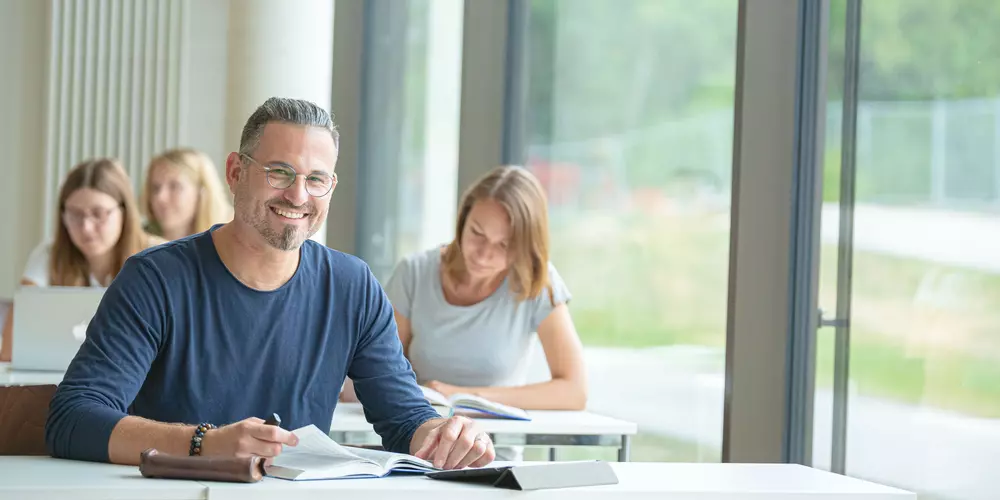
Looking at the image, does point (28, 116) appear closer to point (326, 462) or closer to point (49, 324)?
point (49, 324)

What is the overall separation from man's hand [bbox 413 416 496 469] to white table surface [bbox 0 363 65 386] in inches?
63.8

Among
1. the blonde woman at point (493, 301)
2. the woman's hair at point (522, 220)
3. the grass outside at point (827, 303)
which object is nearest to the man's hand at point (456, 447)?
the grass outside at point (827, 303)

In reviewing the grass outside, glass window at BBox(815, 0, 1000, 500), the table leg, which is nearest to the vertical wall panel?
the grass outside

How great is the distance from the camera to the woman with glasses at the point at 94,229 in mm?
4660

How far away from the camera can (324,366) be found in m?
2.52

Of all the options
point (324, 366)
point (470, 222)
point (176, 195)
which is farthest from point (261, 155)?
point (176, 195)

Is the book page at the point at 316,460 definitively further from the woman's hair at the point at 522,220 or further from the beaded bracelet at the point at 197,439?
the woman's hair at the point at 522,220

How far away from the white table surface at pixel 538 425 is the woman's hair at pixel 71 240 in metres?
1.57

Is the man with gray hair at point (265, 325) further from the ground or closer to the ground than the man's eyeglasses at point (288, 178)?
closer to the ground

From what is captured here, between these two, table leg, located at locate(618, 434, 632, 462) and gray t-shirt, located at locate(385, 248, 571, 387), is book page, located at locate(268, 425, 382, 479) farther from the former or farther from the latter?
gray t-shirt, located at locate(385, 248, 571, 387)

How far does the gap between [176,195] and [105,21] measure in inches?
99.6

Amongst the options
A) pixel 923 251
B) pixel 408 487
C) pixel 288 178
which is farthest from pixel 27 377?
pixel 923 251

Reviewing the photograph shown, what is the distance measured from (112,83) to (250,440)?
6110mm

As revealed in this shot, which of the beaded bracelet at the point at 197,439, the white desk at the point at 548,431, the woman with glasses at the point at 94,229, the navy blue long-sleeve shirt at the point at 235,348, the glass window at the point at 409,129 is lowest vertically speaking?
the white desk at the point at 548,431
